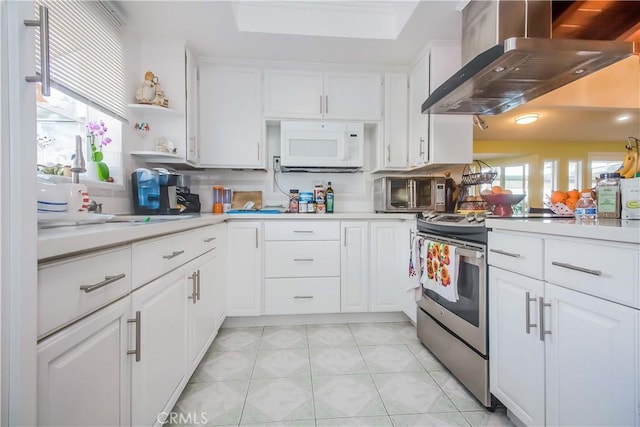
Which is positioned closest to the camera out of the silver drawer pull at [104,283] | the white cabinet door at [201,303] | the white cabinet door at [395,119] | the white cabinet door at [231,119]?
the silver drawer pull at [104,283]

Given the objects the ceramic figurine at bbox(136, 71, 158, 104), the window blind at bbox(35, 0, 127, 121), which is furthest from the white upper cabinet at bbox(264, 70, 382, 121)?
the window blind at bbox(35, 0, 127, 121)

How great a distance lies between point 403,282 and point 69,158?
232cm

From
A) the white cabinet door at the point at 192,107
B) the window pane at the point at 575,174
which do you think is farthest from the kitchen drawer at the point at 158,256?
the window pane at the point at 575,174

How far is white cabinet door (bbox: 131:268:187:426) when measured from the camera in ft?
3.12

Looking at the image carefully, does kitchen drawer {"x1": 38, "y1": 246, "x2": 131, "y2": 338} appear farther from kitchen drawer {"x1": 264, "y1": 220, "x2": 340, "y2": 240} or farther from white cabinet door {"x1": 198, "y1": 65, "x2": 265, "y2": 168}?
white cabinet door {"x1": 198, "y1": 65, "x2": 265, "y2": 168}

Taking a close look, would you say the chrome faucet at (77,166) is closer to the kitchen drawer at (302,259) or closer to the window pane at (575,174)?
the kitchen drawer at (302,259)

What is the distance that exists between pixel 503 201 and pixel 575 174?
5164 millimetres

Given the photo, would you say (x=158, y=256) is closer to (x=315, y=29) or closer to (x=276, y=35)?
(x=276, y=35)

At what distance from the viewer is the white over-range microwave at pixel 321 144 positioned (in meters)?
2.49

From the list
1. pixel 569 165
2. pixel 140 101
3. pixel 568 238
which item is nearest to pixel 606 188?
pixel 568 238

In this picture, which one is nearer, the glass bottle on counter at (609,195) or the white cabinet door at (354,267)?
the glass bottle on counter at (609,195)

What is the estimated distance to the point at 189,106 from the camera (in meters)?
2.30

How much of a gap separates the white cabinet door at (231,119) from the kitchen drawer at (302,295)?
1071mm

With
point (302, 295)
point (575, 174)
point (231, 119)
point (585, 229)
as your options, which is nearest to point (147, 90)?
point (231, 119)
